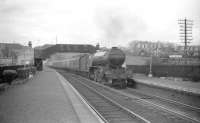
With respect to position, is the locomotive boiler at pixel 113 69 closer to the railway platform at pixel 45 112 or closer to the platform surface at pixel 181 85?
the platform surface at pixel 181 85

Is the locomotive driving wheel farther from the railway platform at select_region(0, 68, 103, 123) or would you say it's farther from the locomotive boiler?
the railway platform at select_region(0, 68, 103, 123)

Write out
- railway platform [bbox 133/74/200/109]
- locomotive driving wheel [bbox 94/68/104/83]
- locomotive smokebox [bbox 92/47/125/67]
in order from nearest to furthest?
1. railway platform [bbox 133/74/200/109]
2. locomotive smokebox [bbox 92/47/125/67]
3. locomotive driving wheel [bbox 94/68/104/83]

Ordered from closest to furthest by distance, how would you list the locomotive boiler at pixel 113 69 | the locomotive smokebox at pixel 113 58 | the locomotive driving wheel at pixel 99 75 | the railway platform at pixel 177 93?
1. the railway platform at pixel 177 93
2. the locomotive boiler at pixel 113 69
3. the locomotive smokebox at pixel 113 58
4. the locomotive driving wheel at pixel 99 75

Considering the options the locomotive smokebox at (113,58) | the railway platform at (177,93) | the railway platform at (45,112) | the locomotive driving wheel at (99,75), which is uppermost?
the locomotive smokebox at (113,58)

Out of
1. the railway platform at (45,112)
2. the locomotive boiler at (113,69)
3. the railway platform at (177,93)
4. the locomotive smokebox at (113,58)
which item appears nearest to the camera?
the railway platform at (45,112)

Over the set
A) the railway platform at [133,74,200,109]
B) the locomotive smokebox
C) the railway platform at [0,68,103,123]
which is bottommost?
the railway platform at [133,74,200,109]

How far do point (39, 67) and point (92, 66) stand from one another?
1180 inches

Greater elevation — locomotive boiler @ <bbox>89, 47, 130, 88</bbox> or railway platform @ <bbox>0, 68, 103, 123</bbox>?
locomotive boiler @ <bbox>89, 47, 130, 88</bbox>

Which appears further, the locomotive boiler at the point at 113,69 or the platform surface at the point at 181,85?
the locomotive boiler at the point at 113,69

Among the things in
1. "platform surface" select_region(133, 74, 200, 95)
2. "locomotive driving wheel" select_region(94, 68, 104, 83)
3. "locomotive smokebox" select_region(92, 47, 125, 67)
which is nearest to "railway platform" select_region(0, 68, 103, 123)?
"platform surface" select_region(133, 74, 200, 95)

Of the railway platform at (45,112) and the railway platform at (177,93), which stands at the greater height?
the railway platform at (45,112)

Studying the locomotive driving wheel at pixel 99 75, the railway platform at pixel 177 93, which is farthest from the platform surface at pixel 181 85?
the locomotive driving wheel at pixel 99 75

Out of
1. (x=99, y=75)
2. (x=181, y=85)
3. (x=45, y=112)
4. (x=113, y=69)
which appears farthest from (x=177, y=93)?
(x=45, y=112)

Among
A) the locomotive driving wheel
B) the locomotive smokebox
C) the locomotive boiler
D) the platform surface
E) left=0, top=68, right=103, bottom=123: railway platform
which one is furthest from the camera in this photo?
the locomotive driving wheel
